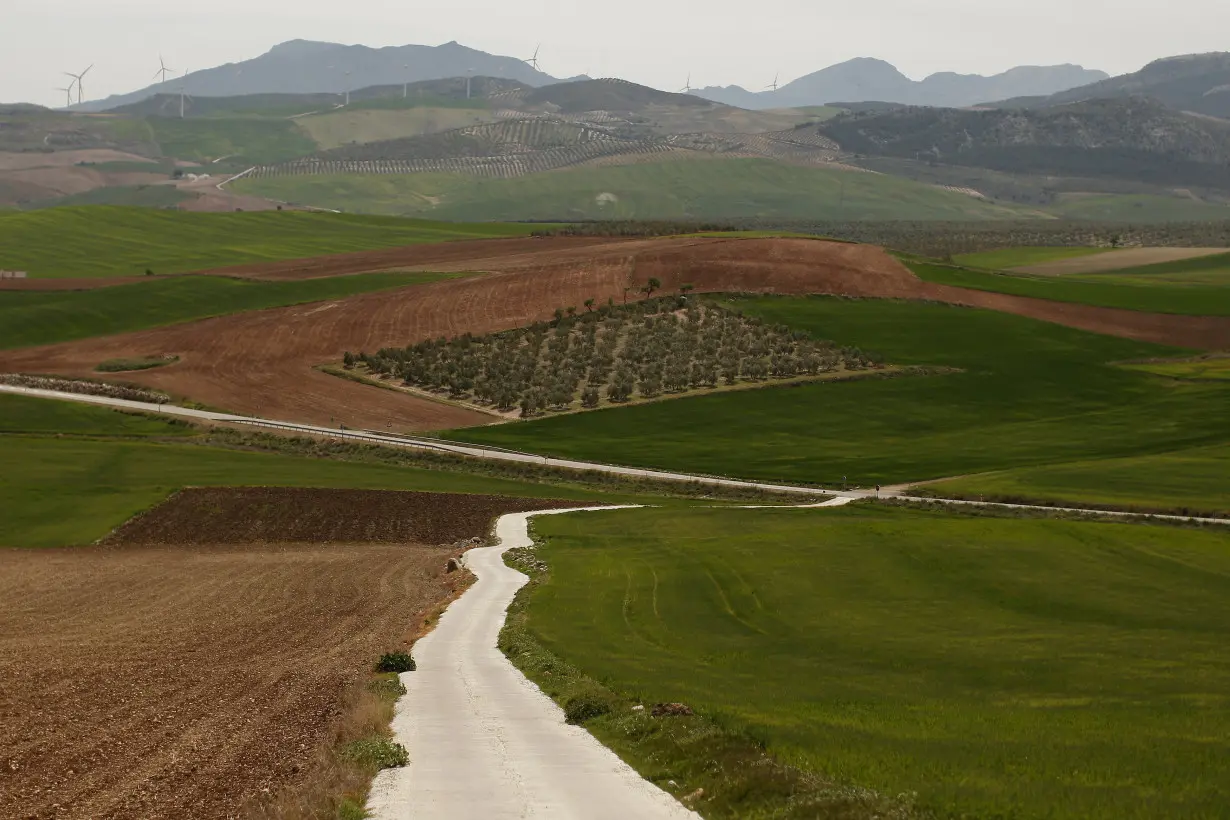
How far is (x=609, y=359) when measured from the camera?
381 feet

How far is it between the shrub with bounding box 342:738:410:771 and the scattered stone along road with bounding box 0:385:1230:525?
53.1 meters

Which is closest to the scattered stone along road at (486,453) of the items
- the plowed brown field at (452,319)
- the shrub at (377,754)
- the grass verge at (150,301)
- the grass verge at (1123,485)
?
the grass verge at (1123,485)

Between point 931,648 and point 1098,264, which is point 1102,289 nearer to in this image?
point 1098,264

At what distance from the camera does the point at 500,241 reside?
193 meters

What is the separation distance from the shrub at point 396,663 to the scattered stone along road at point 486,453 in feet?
151

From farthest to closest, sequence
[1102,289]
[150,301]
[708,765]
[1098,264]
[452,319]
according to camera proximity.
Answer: [1098,264] → [1102,289] → [150,301] → [452,319] → [708,765]

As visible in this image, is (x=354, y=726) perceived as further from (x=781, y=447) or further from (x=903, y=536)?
(x=781, y=447)

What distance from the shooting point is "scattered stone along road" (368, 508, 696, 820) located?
62.8ft

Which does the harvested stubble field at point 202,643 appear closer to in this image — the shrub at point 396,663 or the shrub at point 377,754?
the shrub at point 377,754

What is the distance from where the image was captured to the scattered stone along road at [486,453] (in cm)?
7306

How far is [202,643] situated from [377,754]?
1669 cm

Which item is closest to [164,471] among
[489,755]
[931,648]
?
[931,648]

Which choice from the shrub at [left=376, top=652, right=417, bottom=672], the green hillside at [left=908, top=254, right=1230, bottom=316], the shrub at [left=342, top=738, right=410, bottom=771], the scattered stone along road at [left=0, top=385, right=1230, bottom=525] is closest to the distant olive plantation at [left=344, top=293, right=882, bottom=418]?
the scattered stone along road at [left=0, top=385, right=1230, bottom=525]

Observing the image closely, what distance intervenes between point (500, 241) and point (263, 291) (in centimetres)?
4996
